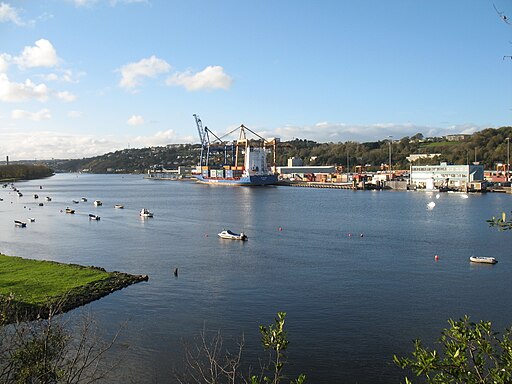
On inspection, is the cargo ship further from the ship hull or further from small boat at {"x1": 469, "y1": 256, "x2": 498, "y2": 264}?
small boat at {"x1": 469, "y1": 256, "x2": 498, "y2": 264}

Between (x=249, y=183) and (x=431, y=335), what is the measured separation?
46540 millimetres

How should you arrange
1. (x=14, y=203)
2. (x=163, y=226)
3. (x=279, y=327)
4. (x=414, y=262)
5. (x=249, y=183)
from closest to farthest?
(x=279, y=327) → (x=414, y=262) → (x=163, y=226) → (x=14, y=203) → (x=249, y=183)

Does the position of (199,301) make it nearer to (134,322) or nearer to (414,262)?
→ (134,322)

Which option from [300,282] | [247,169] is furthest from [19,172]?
[300,282]

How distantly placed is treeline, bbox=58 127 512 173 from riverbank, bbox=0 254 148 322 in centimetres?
4780

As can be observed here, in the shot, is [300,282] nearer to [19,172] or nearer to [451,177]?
[451,177]

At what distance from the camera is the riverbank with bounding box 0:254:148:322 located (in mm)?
8750

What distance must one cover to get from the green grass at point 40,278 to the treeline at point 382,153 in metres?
47.9

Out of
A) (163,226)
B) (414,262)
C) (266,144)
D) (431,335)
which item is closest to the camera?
(431,335)

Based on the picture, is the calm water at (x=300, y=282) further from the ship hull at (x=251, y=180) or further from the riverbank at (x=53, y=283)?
the ship hull at (x=251, y=180)

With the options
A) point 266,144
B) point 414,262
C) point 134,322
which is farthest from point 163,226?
point 266,144

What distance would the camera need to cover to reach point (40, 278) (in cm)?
1055

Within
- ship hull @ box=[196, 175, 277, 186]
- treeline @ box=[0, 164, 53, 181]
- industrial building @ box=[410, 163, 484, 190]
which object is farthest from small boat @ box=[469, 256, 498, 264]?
treeline @ box=[0, 164, 53, 181]

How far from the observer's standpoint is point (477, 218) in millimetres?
22641
